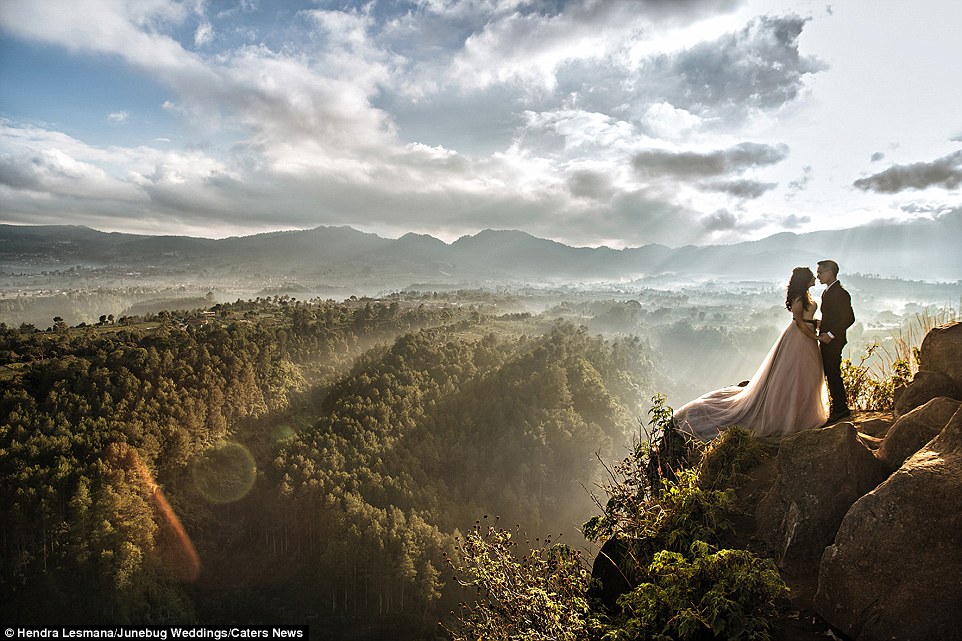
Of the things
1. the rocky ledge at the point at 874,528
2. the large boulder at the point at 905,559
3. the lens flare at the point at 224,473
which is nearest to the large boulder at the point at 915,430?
the rocky ledge at the point at 874,528

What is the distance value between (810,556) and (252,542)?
52.8 m

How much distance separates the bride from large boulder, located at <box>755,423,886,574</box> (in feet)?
7.45

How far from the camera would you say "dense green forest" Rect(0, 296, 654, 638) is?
35.2 meters

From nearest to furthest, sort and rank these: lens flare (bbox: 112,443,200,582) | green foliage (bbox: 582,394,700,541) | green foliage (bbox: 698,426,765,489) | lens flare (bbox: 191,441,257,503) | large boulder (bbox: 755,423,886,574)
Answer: large boulder (bbox: 755,423,886,574), green foliage (bbox: 582,394,700,541), green foliage (bbox: 698,426,765,489), lens flare (bbox: 112,443,200,582), lens flare (bbox: 191,441,257,503)

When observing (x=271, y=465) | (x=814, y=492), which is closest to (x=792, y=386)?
(x=814, y=492)

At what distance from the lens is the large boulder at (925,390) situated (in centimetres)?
605

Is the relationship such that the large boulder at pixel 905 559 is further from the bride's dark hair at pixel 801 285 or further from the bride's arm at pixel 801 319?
the bride's dark hair at pixel 801 285

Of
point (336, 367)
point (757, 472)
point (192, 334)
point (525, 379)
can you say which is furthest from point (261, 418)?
point (757, 472)

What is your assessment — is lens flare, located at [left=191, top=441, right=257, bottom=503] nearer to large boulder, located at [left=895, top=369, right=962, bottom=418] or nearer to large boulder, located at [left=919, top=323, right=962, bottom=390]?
large boulder, located at [left=895, top=369, right=962, bottom=418]

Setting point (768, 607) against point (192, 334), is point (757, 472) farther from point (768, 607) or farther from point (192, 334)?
point (192, 334)

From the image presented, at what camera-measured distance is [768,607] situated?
4.03 metres

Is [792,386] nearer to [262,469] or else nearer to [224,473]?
[262,469]

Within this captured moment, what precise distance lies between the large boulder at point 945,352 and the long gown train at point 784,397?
137cm

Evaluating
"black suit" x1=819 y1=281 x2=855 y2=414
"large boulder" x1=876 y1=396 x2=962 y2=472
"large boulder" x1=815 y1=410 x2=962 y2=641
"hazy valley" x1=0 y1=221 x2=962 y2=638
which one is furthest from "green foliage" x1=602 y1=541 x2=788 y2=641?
"hazy valley" x1=0 y1=221 x2=962 y2=638
